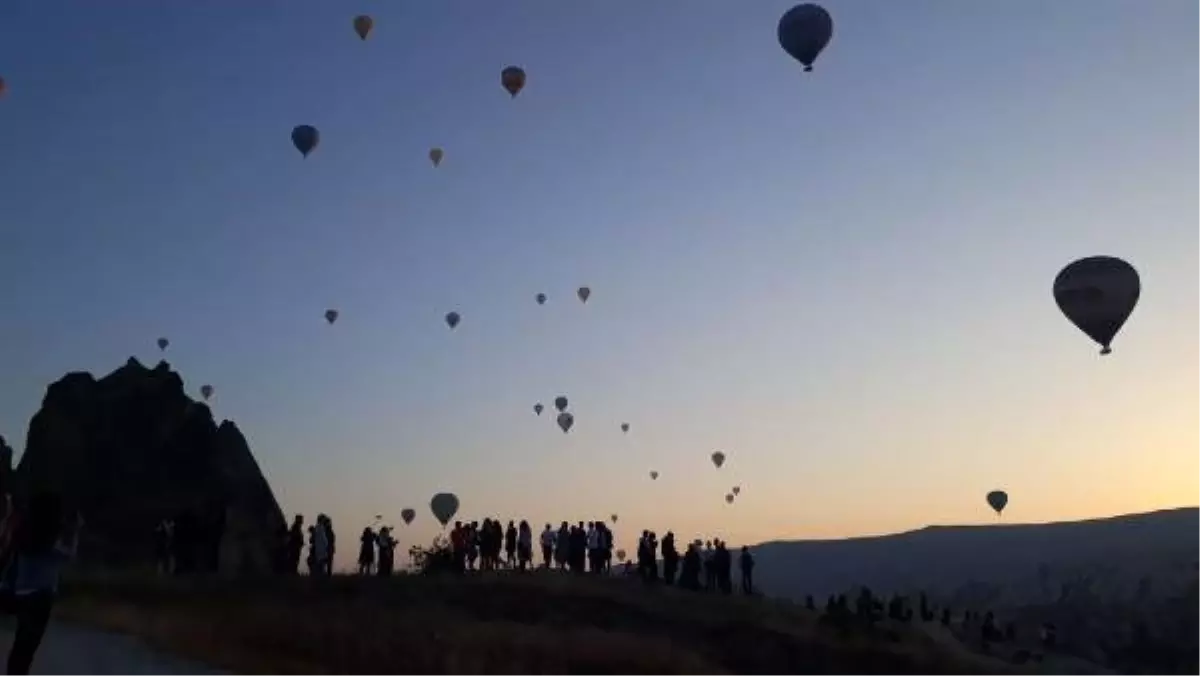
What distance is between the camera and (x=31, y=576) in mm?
11086

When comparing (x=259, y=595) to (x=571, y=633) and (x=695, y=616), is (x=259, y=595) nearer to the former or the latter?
(x=571, y=633)

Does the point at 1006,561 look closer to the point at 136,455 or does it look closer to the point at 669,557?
the point at 136,455

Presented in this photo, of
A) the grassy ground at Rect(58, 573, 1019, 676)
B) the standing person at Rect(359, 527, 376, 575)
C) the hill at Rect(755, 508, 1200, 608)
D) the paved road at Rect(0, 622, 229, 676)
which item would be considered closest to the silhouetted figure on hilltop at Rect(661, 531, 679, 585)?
the grassy ground at Rect(58, 573, 1019, 676)


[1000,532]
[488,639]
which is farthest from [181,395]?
[1000,532]

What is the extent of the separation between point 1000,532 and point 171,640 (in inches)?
6118

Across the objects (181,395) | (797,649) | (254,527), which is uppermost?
(181,395)

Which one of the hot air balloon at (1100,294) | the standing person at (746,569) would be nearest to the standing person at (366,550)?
the standing person at (746,569)

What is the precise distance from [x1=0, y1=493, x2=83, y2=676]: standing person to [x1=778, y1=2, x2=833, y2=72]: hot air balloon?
2238 cm

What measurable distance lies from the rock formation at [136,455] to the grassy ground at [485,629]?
35826mm

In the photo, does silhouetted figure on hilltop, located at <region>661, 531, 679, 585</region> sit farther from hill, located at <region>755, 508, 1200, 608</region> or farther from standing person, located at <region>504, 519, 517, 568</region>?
hill, located at <region>755, 508, 1200, 608</region>

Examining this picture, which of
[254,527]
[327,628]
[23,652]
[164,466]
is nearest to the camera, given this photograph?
[23,652]

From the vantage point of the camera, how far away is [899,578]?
131125mm

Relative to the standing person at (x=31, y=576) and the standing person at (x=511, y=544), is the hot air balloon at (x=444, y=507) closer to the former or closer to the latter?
the standing person at (x=511, y=544)

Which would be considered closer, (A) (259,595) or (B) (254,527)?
(A) (259,595)
